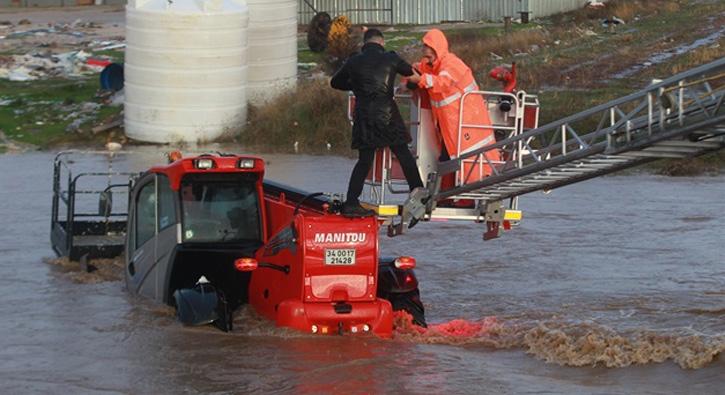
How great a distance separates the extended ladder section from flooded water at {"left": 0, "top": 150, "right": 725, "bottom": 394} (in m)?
1.39

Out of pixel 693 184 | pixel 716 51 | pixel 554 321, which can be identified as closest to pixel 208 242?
pixel 554 321

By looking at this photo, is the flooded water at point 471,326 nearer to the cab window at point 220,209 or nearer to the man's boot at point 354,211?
the cab window at point 220,209

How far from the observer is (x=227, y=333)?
44.1 feet

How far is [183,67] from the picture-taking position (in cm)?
2645

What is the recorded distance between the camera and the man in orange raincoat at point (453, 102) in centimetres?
1349

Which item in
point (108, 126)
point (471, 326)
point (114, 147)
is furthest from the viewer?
point (108, 126)

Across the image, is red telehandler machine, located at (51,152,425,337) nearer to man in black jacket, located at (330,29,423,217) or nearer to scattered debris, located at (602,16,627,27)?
man in black jacket, located at (330,29,423,217)

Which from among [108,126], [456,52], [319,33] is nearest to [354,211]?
[108,126]

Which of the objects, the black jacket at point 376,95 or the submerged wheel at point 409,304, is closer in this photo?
the black jacket at point 376,95

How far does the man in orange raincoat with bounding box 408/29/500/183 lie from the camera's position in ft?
44.3

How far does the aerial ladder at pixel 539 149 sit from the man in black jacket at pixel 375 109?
0.41 m

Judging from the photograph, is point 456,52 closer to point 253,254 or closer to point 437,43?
point 437,43

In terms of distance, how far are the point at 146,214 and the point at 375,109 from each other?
2.94m

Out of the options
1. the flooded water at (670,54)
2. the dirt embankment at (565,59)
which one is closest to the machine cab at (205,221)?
the dirt embankment at (565,59)
